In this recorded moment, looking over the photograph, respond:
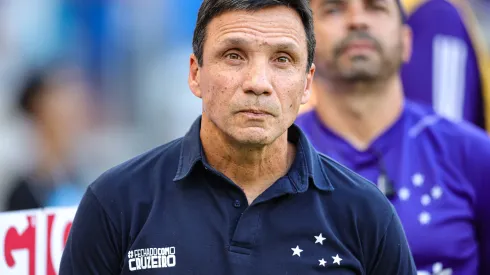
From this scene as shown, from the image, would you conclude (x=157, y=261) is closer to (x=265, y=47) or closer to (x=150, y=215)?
(x=150, y=215)

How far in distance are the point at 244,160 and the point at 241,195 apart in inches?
5.3

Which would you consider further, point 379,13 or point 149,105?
point 149,105

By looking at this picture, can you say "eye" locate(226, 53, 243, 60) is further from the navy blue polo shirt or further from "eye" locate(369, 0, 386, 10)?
"eye" locate(369, 0, 386, 10)

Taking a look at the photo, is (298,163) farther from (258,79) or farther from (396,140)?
(396,140)

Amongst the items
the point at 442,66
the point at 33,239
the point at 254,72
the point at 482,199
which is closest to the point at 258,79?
the point at 254,72

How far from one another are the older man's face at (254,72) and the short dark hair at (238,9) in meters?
0.02

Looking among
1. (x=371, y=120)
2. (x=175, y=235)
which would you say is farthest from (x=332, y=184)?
(x=371, y=120)

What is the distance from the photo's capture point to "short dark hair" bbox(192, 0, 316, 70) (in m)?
2.71

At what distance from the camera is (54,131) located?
194 inches

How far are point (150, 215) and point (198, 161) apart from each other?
0.76ft

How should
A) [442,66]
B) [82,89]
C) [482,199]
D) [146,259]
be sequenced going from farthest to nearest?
[442,66] < [82,89] < [482,199] < [146,259]

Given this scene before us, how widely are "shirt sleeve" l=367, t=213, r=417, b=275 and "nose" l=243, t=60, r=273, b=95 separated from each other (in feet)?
1.88

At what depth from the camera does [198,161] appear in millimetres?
2744

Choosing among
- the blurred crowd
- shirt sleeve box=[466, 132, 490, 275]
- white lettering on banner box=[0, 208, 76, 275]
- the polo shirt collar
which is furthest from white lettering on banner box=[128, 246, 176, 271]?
shirt sleeve box=[466, 132, 490, 275]
